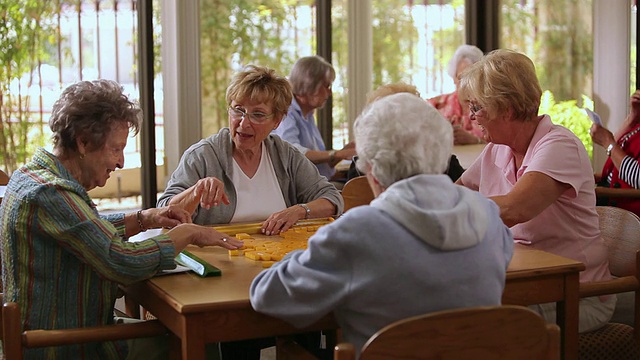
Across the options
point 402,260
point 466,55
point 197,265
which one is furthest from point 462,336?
point 466,55

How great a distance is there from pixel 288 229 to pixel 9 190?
3.41ft

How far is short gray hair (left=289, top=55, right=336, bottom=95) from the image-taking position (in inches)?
225

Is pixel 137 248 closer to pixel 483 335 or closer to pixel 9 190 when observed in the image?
pixel 9 190

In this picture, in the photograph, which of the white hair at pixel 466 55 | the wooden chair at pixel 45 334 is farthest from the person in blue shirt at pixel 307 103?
the wooden chair at pixel 45 334

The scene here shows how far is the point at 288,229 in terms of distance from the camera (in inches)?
125

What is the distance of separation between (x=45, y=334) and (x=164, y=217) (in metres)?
0.80

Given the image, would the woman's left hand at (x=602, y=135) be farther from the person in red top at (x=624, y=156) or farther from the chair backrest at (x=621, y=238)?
the chair backrest at (x=621, y=238)

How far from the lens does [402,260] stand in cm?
190

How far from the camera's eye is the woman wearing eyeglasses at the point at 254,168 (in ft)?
11.2

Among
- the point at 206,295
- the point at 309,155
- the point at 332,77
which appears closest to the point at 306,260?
the point at 206,295

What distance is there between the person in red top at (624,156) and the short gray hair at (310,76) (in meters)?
1.72

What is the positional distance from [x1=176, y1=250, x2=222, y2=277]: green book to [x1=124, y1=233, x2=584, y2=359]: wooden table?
20mm

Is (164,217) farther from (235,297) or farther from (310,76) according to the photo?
(310,76)

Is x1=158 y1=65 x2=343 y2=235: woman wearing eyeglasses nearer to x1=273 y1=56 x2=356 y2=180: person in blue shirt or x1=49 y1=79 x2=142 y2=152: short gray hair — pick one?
x1=49 y1=79 x2=142 y2=152: short gray hair
